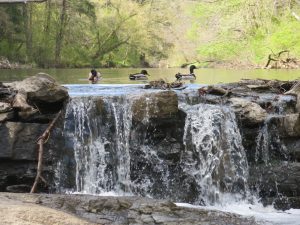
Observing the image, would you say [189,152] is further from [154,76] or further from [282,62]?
[282,62]

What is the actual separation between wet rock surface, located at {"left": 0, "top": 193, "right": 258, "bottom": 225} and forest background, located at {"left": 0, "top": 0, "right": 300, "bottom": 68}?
2609 cm

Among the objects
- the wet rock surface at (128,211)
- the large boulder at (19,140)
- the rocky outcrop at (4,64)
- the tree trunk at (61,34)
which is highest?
the tree trunk at (61,34)

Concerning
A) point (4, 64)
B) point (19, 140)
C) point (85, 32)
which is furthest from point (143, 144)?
point (85, 32)

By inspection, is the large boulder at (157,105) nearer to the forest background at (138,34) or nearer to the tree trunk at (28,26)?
the forest background at (138,34)

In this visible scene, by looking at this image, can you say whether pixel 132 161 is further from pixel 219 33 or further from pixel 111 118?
pixel 219 33

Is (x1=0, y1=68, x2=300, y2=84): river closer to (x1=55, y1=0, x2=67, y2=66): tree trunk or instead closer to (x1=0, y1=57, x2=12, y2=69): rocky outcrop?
(x1=0, y1=57, x2=12, y2=69): rocky outcrop

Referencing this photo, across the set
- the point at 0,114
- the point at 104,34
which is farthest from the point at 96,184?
the point at 104,34

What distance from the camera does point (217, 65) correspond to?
44.2 metres

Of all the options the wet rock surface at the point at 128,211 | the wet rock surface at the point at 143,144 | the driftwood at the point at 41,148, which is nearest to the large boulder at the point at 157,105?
the wet rock surface at the point at 143,144

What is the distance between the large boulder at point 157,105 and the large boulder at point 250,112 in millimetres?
1291

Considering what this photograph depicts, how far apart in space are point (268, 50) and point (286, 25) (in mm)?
2288

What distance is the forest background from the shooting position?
127 feet

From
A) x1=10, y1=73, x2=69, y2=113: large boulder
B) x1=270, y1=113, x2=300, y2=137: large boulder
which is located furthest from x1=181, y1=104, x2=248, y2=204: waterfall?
x1=10, y1=73, x2=69, y2=113: large boulder

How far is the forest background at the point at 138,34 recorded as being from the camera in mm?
38656
